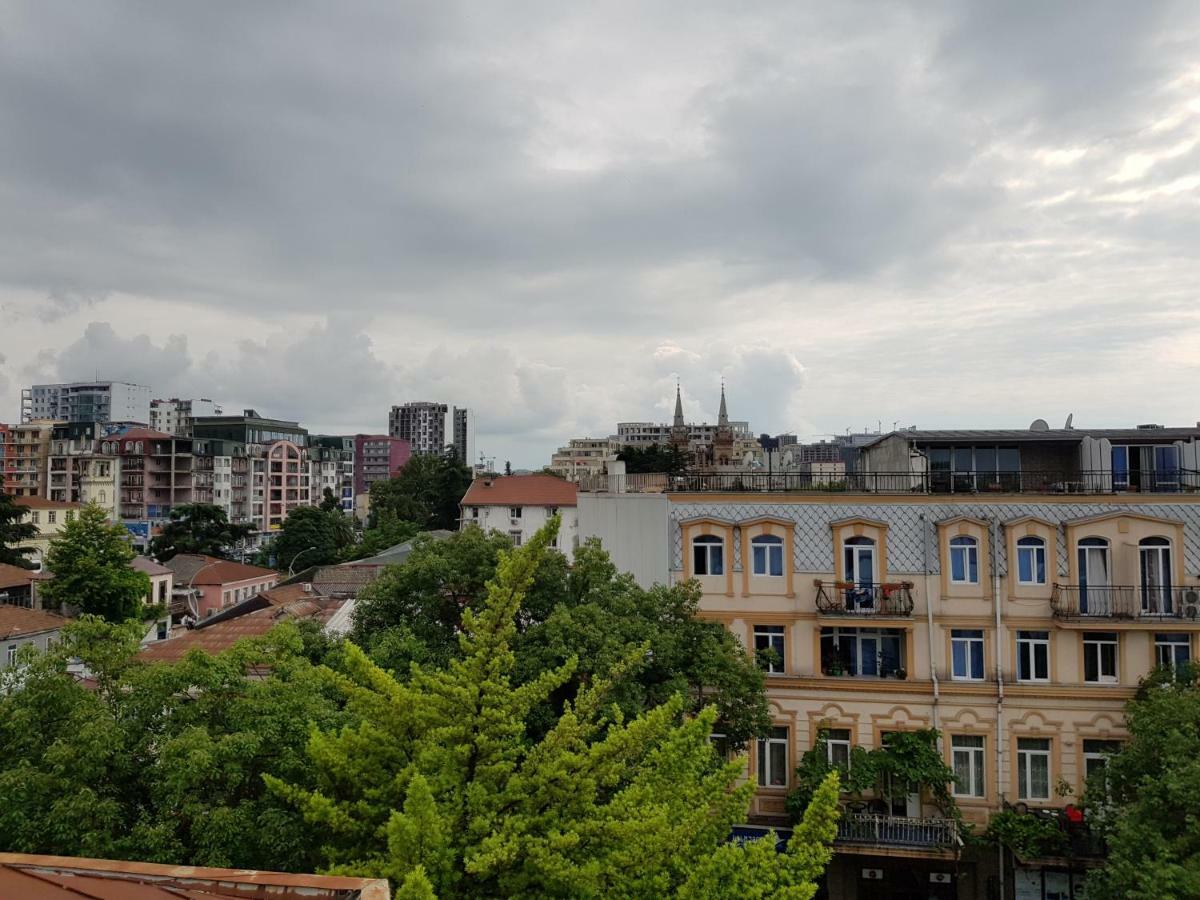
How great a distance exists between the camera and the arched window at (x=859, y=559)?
20734 mm

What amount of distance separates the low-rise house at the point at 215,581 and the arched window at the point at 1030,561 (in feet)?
164

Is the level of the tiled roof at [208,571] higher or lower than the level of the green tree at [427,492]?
lower

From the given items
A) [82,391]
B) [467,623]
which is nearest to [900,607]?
[467,623]

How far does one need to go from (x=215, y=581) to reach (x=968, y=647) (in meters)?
54.1

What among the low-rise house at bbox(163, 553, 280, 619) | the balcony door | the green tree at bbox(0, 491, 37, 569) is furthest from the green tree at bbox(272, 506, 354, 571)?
the balcony door

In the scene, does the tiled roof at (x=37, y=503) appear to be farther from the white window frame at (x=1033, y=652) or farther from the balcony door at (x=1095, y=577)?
the balcony door at (x=1095, y=577)

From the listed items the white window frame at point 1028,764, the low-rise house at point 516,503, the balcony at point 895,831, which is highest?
the low-rise house at point 516,503

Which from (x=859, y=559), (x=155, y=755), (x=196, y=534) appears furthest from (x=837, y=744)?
(x=196, y=534)

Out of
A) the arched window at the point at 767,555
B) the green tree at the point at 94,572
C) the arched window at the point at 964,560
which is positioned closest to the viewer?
the arched window at the point at 964,560

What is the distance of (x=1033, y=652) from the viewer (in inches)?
786

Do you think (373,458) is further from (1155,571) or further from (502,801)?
(502,801)

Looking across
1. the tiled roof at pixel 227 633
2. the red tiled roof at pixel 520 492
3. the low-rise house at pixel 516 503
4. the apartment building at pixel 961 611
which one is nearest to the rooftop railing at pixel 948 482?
the apartment building at pixel 961 611

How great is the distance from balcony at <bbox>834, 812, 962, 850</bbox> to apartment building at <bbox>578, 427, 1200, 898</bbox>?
5 cm

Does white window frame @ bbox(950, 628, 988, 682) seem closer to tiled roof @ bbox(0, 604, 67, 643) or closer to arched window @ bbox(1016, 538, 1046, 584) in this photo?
arched window @ bbox(1016, 538, 1046, 584)
